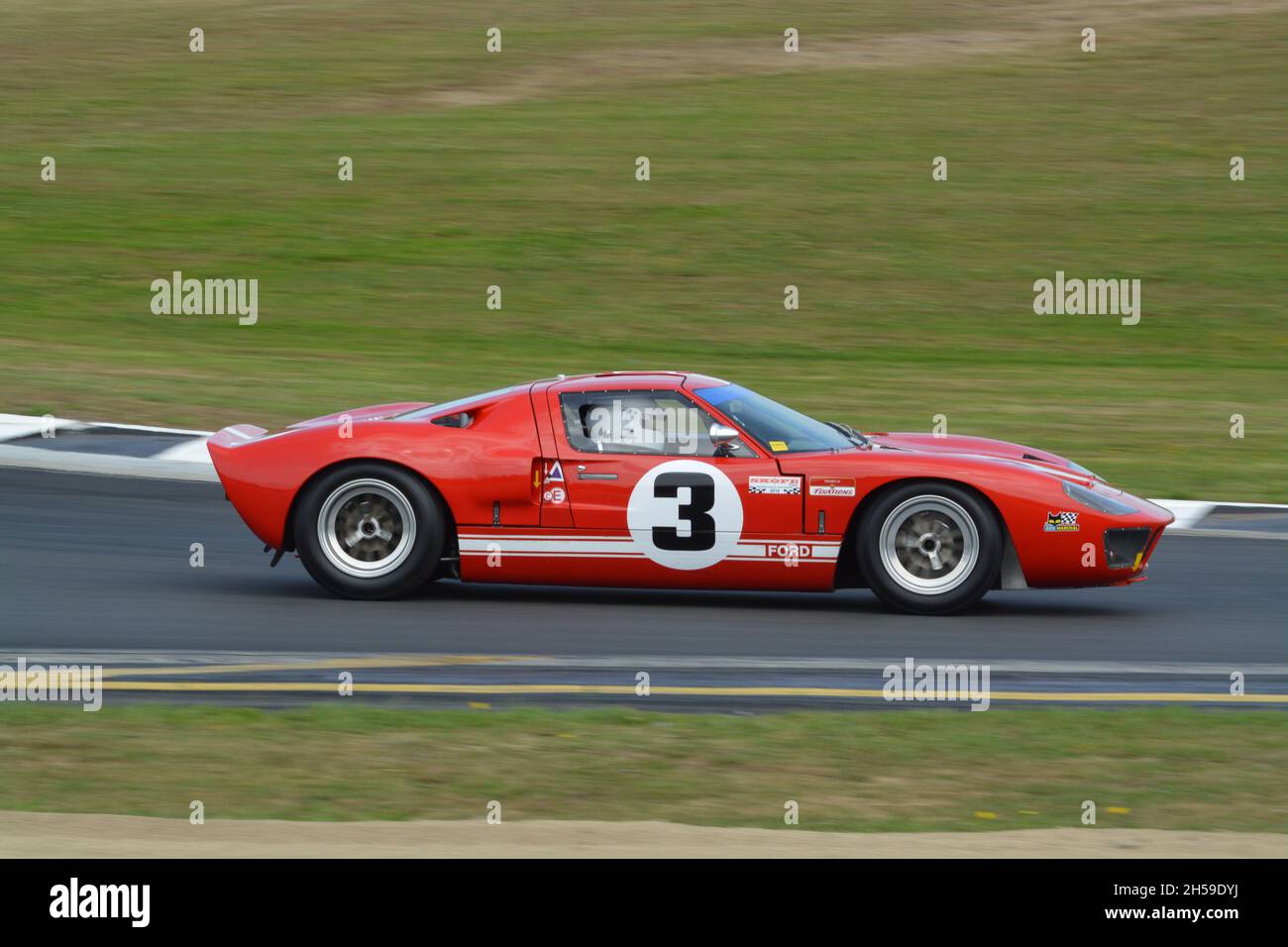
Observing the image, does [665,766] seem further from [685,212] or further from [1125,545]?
[685,212]

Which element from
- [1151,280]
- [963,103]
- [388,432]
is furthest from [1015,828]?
[963,103]

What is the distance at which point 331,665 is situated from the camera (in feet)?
24.7

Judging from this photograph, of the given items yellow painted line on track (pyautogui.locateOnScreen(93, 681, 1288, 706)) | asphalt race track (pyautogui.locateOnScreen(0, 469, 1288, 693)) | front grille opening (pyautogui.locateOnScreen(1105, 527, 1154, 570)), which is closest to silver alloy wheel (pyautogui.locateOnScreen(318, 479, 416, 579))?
asphalt race track (pyautogui.locateOnScreen(0, 469, 1288, 693))

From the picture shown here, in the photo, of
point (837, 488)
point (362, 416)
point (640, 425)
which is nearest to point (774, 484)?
point (837, 488)

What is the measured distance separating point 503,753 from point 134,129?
22.7 meters

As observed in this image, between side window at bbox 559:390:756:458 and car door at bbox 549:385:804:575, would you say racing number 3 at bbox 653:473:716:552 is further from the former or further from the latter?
side window at bbox 559:390:756:458

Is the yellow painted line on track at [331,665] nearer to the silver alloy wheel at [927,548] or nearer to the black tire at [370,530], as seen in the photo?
the black tire at [370,530]

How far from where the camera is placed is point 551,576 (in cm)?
866

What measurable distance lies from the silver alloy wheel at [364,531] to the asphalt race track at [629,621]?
22 centimetres

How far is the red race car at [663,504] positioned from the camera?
8.43 meters

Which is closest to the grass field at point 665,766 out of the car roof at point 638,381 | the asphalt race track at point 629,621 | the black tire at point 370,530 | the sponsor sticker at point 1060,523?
the asphalt race track at point 629,621

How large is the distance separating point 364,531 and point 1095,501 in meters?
3.69

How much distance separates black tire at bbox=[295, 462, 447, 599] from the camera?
8.66m

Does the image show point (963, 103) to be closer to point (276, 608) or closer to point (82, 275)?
point (82, 275)
